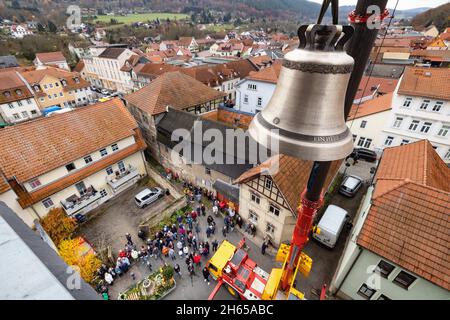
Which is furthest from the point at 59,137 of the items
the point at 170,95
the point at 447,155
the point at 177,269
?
the point at 447,155

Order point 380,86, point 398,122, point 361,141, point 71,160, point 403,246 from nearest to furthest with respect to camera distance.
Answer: point 403,246
point 71,160
point 398,122
point 361,141
point 380,86

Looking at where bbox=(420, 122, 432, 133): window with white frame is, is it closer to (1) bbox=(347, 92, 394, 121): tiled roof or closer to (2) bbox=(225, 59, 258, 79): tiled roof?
(1) bbox=(347, 92, 394, 121): tiled roof

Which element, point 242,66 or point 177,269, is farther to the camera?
point 242,66

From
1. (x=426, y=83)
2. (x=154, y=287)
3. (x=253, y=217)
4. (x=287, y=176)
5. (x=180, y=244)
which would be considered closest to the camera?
(x=154, y=287)

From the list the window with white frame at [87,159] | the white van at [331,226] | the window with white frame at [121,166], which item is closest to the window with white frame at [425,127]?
the white van at [331,226]

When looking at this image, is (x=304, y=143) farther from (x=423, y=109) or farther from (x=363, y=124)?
(x=363, y=124)
